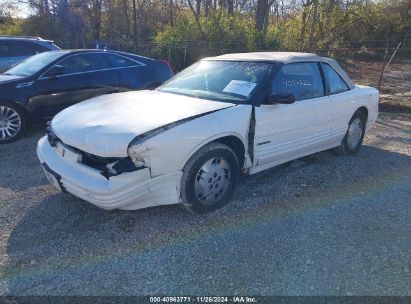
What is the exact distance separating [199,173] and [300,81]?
1.88m

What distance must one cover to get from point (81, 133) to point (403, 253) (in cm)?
290

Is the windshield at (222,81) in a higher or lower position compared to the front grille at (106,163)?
higher

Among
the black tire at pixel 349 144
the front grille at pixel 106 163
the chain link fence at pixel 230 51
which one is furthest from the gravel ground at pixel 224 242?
the chain link fence at pixel 230 51

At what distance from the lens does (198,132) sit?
10.9ft

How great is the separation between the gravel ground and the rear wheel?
963mm

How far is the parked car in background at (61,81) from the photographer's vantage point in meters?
5.84

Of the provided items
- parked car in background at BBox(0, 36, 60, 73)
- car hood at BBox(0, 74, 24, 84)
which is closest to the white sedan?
car hood at BBox(0, 74, 24, 84)

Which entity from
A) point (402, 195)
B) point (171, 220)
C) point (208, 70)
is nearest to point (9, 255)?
point (171, 220)

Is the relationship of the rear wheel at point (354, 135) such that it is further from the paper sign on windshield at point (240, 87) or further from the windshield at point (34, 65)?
the windshield at point (34, 65)

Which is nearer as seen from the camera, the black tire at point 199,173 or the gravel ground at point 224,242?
the gravel ground at point 224,242

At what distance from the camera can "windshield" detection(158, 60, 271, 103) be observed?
3.96m

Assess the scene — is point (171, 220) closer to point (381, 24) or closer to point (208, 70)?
point (208, 70)

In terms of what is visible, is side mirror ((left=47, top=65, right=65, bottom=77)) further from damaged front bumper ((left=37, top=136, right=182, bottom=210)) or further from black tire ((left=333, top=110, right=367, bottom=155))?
black tire ((left=333, top=110, right=367, bottom=155))

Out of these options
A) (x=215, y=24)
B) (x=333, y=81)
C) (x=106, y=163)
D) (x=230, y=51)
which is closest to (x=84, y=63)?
(x=106, y=163)
